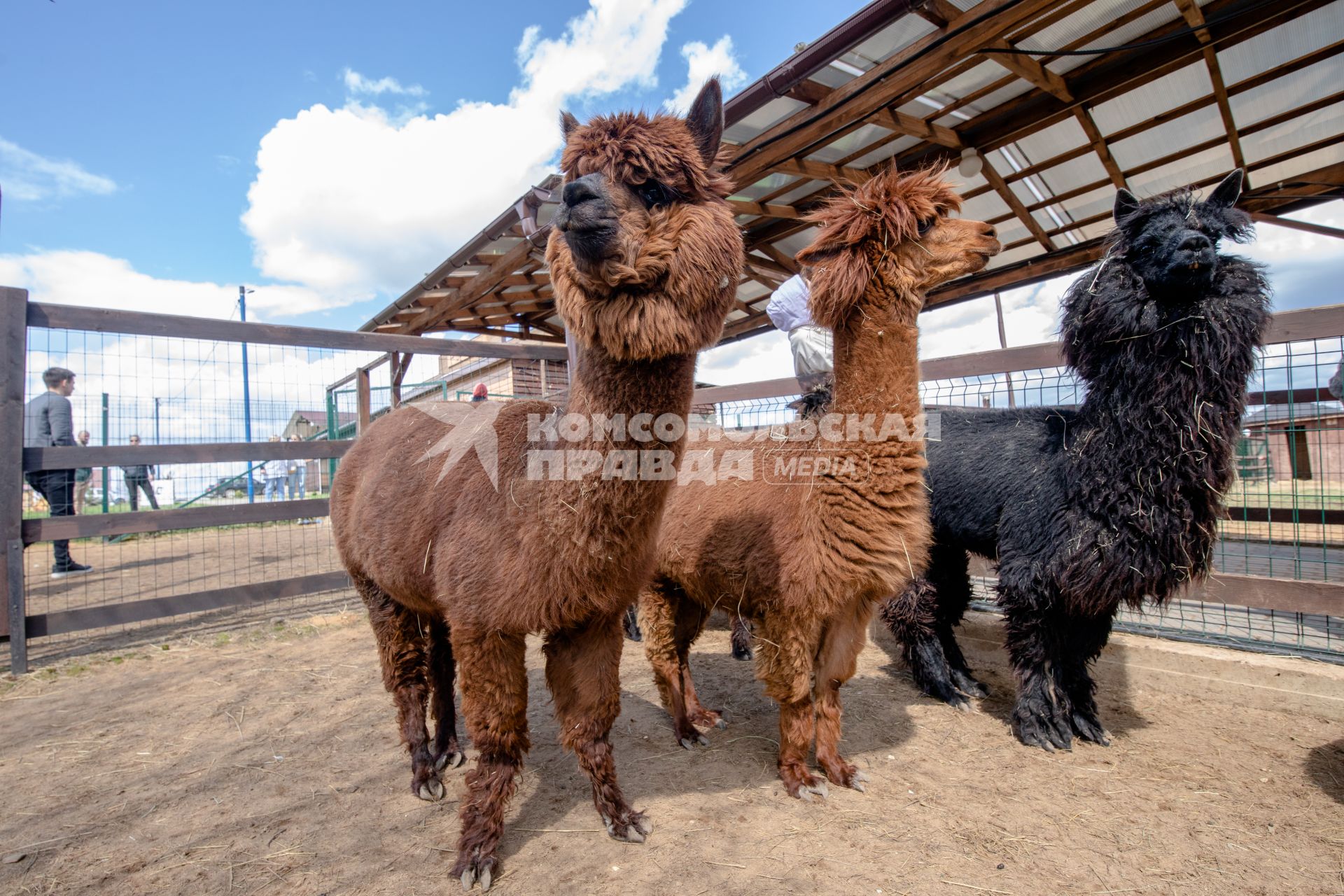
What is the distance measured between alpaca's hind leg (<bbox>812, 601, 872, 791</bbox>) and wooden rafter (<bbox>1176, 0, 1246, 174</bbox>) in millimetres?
5384

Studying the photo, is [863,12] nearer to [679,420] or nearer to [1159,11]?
[1159,11]

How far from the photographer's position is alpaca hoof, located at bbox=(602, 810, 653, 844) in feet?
Answer: 8.25

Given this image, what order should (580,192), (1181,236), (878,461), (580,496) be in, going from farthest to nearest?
(1181,236) → (878,461) → (580,496) → (580,192)

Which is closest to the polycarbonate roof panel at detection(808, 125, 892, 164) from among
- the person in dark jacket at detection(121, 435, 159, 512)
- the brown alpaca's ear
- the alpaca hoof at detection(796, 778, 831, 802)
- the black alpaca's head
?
the black alpaca's head

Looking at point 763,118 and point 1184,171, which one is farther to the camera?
point 1184,171

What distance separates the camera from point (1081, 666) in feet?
11.2

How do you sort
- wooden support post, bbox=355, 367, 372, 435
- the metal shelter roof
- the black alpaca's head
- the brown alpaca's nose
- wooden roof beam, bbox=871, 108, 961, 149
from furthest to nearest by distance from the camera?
wooden support post, bbox=355, 367, 372, 435 < wooden roof beam, bbox=871, 108, 961, 149 < the metal shelter roof < the black alpaca's head < the brown alpaca's nose

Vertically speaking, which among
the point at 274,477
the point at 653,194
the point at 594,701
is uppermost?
the point at 653,194

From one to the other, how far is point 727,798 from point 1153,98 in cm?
764

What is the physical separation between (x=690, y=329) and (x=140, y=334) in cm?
567

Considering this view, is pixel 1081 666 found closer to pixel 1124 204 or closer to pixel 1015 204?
pixel 1124 204

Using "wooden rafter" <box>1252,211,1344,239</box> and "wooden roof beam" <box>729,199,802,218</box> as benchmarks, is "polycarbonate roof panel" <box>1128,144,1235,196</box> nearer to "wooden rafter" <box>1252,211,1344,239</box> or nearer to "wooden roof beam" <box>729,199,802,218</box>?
"wooden rafter" <box>1252,211,1344,239</box>

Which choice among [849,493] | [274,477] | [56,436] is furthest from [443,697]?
→ [274,477]

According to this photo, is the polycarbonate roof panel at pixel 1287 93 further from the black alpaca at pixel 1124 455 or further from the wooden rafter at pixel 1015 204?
the black alpaca at pixel 1124 455
